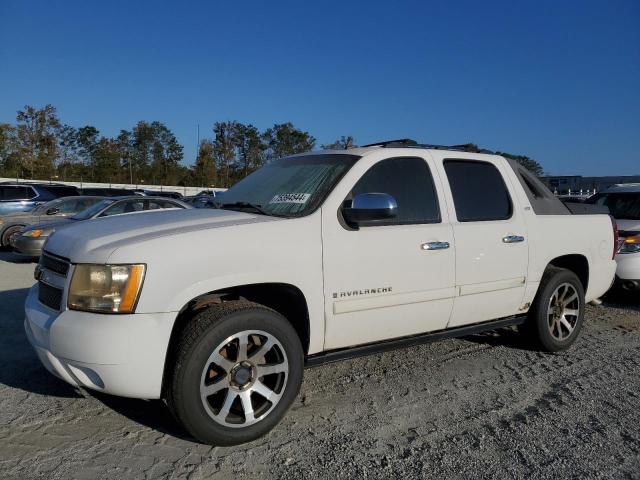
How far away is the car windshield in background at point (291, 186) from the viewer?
3.44 metres

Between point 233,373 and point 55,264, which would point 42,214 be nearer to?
point 55,264

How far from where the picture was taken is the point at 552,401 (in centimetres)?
361

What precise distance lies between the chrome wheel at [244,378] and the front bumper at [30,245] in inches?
329

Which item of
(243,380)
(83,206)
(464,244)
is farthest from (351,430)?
(83,206)

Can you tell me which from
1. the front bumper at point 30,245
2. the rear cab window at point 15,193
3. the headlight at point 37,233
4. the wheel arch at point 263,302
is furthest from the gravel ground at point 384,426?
the rear cab window at point 15,193

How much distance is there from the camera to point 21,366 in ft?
13.4

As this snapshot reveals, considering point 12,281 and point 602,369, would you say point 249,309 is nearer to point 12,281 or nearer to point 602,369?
point 602,369

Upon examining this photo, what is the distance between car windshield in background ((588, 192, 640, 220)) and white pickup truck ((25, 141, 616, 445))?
3.81 meters

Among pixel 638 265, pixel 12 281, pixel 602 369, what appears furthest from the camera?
pixel 12 281

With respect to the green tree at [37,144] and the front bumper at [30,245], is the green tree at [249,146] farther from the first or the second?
the front bumper at [30,245]

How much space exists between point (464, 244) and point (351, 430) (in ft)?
5.34

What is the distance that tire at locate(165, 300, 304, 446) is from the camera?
2760 mm

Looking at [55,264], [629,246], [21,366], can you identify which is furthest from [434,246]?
[629,246]

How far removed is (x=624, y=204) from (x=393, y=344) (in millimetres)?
6138
